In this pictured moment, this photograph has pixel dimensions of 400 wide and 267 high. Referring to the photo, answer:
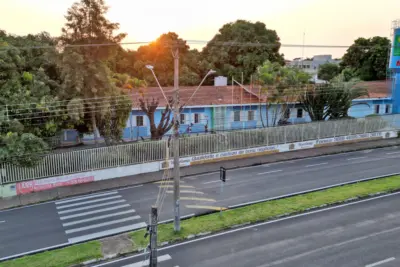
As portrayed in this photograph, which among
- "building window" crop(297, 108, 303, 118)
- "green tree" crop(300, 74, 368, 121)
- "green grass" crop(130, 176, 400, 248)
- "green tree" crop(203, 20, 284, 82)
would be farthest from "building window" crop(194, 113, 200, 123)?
"green grass" crop(130, 176, 400, 248)

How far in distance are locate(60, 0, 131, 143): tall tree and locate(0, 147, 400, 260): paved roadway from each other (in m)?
6.26

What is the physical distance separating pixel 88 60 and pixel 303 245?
17.2 meters

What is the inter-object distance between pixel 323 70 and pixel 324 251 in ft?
167

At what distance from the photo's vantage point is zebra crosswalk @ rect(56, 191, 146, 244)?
1503cm

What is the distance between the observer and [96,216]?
1675 centimetres

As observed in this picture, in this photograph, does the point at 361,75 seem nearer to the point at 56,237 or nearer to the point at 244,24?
the point at 244,24

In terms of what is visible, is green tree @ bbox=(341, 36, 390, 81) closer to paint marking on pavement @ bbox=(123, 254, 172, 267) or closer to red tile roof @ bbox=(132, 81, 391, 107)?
red tile roof @ bbox=(132, 81, 391, 107)

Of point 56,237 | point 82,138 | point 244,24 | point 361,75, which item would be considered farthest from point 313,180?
point 361,75

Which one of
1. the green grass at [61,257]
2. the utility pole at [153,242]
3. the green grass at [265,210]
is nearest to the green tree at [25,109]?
the green grass at [61,257]

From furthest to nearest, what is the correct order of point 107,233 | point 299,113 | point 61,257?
point 299,113 < point 107,233 < point 61,257

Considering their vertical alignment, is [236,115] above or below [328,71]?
below

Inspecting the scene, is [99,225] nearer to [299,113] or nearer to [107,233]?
[107,233]

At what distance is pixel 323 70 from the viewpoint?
5869cm

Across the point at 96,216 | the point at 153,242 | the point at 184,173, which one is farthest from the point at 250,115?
the point at 153,242
